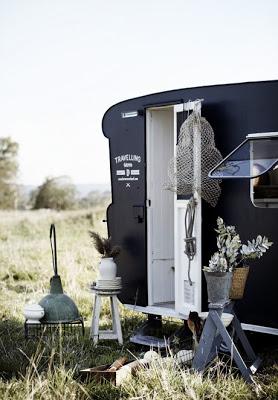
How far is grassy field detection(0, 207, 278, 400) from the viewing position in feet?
19.8

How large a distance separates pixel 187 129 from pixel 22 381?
9.07ft

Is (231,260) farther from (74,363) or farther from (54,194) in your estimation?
(54,194)

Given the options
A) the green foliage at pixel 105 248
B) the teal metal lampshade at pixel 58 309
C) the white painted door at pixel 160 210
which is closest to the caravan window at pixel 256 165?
the white painted door at pixel 160 210

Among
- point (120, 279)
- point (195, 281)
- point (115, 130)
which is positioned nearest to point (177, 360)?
point (195, 281)

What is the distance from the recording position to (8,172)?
113 feet

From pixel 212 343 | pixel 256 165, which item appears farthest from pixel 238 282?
pixel 256 165

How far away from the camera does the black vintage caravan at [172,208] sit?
7520 millimetres

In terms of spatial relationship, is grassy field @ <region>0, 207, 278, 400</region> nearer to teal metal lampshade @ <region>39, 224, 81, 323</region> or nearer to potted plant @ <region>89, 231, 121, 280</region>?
teal metal lampshade @ <region>39, 224, 81, 323</region>

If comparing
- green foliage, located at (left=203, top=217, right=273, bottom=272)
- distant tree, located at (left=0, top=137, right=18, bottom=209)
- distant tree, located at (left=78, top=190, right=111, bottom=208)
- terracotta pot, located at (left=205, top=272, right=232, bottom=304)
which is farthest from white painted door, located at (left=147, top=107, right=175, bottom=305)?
distant tree, located at (left=78, top=190, right=111, bottom=208)

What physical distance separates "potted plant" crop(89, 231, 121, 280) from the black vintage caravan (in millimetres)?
300

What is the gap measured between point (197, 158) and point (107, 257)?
5.09ft

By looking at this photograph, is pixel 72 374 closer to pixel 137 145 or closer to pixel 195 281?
pixel 195 281

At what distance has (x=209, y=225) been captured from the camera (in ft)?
25.6

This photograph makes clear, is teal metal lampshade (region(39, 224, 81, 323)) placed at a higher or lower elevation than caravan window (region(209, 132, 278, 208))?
lower
